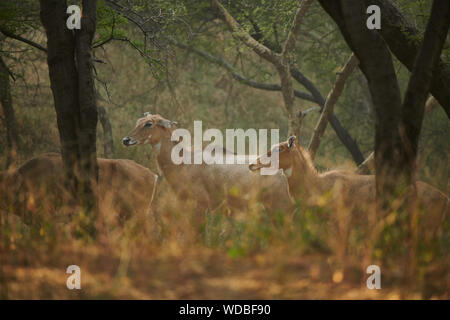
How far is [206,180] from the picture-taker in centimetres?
1048

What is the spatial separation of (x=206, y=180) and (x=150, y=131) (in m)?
1.44

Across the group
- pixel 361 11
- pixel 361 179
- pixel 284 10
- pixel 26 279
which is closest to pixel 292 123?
pixel 284 10

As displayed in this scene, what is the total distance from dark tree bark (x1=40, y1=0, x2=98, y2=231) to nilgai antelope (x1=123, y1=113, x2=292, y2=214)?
2448 millimetres

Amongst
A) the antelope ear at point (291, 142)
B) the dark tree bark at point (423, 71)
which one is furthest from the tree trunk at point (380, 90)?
the antelope ear at point (291, 142)

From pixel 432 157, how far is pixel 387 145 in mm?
11775

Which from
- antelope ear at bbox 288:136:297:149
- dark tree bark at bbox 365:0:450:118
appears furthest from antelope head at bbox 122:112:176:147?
dark tree bark at bbox 365:0:450:118

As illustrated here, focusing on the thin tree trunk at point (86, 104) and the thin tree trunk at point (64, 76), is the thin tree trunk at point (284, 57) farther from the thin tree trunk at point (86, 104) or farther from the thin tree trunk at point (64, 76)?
the thin tree trunk at point (64, 76)

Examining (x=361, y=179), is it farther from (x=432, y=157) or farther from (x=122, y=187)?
(x=432, y=157)

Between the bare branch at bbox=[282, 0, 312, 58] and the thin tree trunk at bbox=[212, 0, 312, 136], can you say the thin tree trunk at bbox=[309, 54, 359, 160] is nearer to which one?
the thin tree trunk at bbox=[212, 0, 312, 136]

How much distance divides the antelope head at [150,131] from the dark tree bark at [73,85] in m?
2.62

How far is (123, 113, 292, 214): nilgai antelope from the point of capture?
10141mm

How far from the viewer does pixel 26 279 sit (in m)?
5.77

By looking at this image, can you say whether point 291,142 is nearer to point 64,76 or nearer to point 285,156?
point 285,156

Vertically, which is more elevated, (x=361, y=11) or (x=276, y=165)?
(x=361, y=11)
